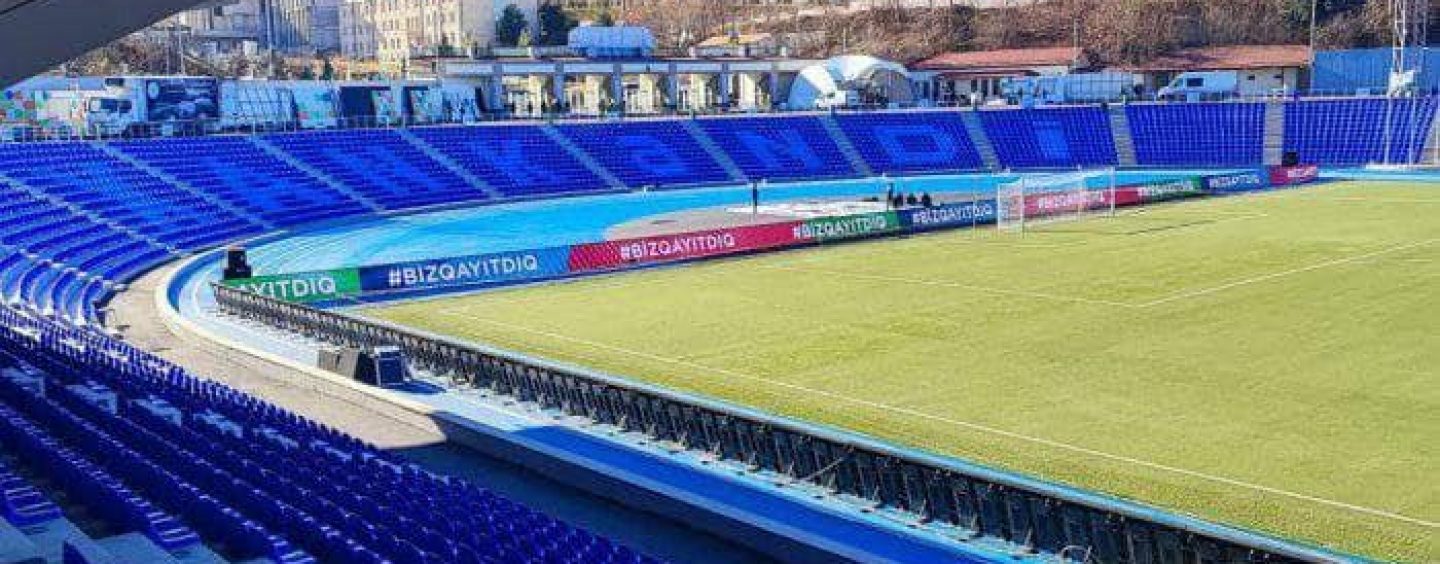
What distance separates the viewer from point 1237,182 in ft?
206

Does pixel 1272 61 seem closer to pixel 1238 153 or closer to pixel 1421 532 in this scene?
pixel 1238 153

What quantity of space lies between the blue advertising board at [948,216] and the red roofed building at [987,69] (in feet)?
153

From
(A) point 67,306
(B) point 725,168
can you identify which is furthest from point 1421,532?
(B) point 725,168

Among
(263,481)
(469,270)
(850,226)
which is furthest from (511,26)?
(263,481)

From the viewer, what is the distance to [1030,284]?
3525cm

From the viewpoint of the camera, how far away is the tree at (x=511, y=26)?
132750 mm

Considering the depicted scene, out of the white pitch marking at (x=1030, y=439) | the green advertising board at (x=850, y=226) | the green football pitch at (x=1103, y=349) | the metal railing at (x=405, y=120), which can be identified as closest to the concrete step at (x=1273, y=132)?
the metal railing at (x=405, y=120)

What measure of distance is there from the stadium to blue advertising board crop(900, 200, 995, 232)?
0.63 ft

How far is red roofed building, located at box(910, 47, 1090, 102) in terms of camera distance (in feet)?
326

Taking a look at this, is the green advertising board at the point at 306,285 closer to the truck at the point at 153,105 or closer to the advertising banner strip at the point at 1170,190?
the truck at the point at 153,105

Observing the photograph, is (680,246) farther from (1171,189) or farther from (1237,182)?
(1237,182)

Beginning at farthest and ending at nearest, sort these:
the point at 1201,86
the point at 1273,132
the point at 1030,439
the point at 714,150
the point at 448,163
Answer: the point at 1201,86
the point at 1273,132
the point at 714,150
the point at 448,163
the point at 1030,439

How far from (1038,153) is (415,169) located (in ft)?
122

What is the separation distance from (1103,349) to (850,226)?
21635 mm
